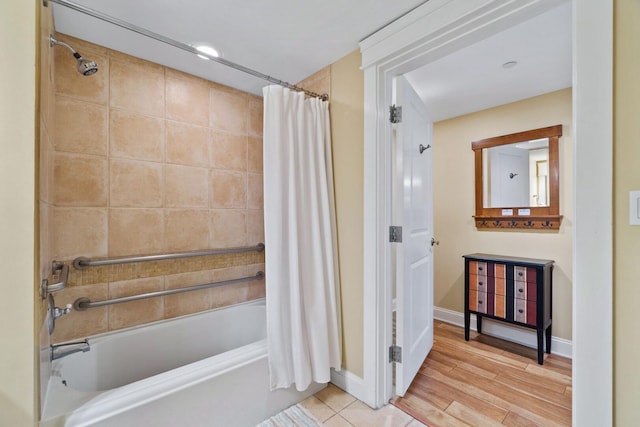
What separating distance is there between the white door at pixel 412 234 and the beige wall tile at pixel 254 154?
47.0 inches

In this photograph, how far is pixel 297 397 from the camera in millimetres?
1703

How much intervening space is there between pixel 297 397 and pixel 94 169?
1.81 meters

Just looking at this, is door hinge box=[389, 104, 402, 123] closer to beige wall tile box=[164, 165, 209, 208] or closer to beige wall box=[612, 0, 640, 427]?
beige wall box=[612, 0, 640, 427]

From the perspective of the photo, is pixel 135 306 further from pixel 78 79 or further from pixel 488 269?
pixel 488 269

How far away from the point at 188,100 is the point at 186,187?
2.05 ft

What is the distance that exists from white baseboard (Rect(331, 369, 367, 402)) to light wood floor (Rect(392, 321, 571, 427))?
216mm

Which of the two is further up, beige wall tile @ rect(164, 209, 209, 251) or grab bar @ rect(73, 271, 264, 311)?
beige wall tile @ rect(164, 209, 209, 251)

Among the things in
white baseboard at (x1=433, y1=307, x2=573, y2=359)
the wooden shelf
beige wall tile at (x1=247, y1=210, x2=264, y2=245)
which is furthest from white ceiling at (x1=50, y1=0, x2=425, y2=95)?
white baseboard at (x1=433, y1=307, x2=573, y2=359)

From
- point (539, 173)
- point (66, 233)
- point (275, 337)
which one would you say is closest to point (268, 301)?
point (275, 337)

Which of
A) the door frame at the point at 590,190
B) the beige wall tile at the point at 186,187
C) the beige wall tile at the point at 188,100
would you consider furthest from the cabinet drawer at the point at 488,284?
the beige wall tile at the point at 188,100

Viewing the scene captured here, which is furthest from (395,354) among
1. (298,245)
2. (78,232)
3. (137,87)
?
(137,87)

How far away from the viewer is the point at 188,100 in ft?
6.69

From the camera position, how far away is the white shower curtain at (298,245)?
1614 millimetres

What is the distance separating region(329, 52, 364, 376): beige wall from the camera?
173cm
